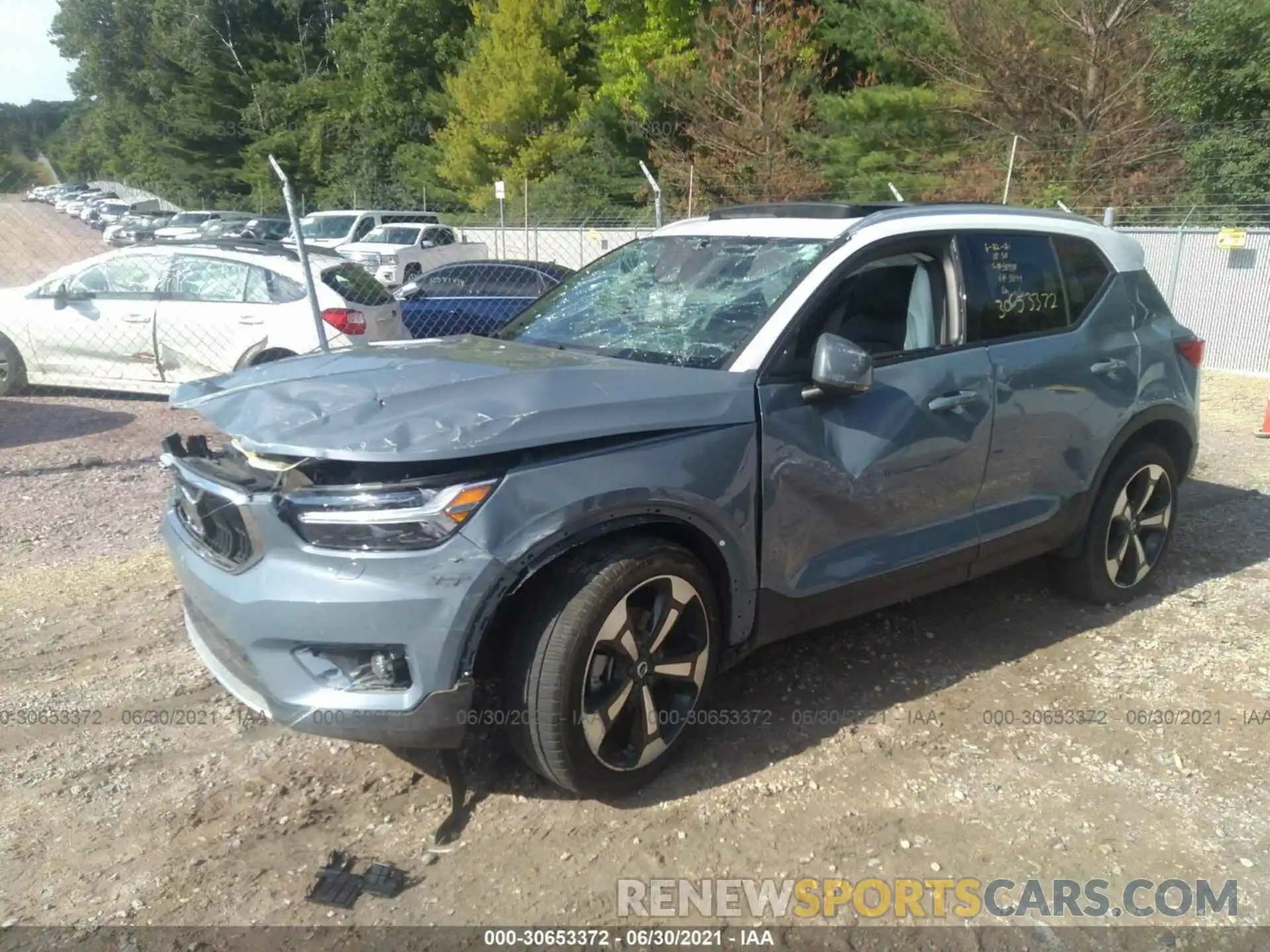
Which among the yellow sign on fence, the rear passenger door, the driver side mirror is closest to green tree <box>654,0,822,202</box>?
the yellow sign on fence

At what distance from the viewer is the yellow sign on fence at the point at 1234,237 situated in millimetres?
12203

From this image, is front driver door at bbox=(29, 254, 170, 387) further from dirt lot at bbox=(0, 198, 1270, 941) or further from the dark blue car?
dirt lot at bbox=(0, 198, 1270, 941)

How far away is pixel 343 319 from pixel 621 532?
241 inches

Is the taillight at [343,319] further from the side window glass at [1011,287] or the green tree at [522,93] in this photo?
the green tree at [522,93]

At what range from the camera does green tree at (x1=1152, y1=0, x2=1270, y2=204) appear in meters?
16.8

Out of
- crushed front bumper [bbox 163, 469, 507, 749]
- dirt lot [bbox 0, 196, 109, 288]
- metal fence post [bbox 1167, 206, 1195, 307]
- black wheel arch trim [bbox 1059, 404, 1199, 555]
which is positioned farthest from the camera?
dirt lot [bbox 0, 196, 109, 288]

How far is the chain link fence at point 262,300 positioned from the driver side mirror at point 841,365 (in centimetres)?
327

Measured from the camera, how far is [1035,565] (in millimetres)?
5352

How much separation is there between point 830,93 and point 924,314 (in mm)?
23683

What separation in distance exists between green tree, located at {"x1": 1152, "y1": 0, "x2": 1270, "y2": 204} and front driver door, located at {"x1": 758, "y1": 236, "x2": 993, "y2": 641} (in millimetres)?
16082

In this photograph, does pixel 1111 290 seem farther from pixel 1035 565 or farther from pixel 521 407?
pixel 521 407

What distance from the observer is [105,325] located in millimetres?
8789

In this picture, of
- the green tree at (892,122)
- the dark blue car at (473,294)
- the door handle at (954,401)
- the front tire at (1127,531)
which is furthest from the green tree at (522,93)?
the door handle at (954,401)

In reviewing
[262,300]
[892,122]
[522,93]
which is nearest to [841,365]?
[262,300]
